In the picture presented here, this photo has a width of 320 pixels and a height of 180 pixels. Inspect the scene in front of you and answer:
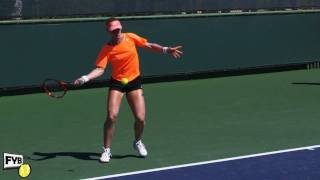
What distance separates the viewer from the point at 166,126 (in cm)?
1166

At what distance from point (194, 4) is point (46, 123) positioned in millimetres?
7851

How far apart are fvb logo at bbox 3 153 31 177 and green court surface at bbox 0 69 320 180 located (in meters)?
0.09

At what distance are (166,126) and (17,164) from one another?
3.69 meters

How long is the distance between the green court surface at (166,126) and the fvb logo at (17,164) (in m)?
0.09

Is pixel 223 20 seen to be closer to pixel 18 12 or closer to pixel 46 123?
pixel 18 12

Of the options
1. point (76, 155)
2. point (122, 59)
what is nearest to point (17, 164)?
point (76, 155)

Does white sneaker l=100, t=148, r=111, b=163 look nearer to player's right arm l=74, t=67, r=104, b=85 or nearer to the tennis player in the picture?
the tennis player

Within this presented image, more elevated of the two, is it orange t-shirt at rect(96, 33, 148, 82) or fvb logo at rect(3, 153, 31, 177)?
orange t-shirt at rect(96, 33, 148, 82)

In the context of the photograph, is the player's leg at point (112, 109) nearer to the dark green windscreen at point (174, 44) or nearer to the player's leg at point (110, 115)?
the player's leg at point (110, 115)

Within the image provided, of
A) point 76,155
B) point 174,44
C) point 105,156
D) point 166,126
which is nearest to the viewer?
point 105,156

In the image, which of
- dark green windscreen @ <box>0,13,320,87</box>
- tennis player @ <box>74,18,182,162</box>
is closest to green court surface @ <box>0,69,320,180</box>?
tennis player @ <box>74,18,182,162</box>

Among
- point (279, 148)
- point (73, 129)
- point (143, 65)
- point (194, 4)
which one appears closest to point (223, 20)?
point (194, 4)

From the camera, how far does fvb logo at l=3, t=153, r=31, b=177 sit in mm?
8164

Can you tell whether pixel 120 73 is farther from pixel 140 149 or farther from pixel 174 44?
pixel 174 44
